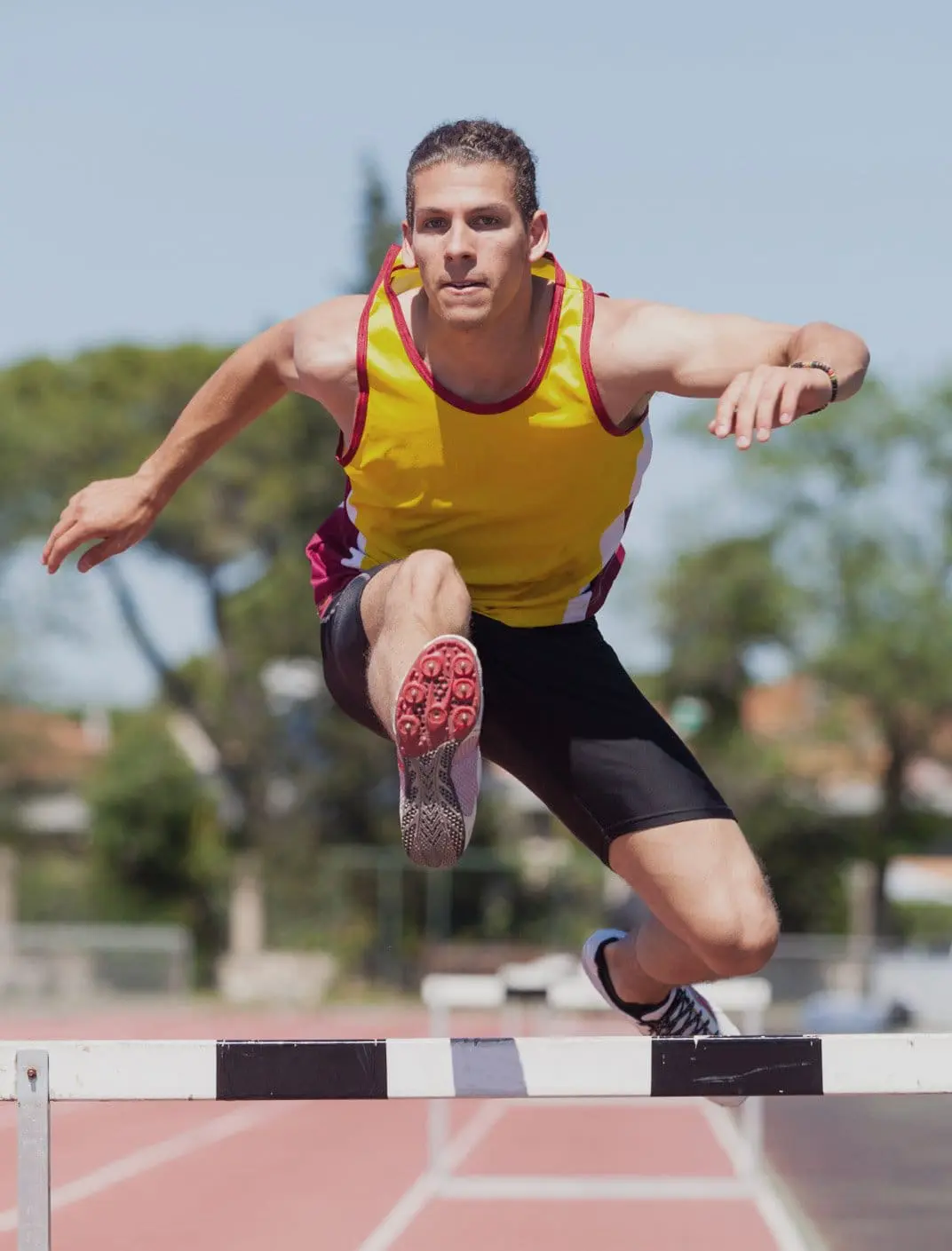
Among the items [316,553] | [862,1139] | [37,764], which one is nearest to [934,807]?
[37,764]

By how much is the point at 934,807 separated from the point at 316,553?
121 feet

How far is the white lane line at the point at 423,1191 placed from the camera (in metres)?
6.39

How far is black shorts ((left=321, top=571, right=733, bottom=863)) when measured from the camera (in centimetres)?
412

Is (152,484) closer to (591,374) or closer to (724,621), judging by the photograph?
(591,374)

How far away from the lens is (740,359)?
3.77 metres

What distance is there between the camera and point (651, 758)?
4.16 meters

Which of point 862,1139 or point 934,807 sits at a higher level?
point 862,1139

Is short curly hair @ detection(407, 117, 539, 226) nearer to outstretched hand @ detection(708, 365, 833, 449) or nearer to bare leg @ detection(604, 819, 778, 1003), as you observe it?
outstretched hand @ detection(708, 365, 833, 449)

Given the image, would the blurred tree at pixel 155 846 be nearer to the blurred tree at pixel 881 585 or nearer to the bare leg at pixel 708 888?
the blurred tree at pixel 881 585

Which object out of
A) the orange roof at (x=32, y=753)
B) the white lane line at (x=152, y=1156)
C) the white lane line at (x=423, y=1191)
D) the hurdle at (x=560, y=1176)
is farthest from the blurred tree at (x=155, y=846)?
the hurdle at (x=560, y=1176)

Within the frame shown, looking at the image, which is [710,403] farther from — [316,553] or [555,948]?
[316,553]

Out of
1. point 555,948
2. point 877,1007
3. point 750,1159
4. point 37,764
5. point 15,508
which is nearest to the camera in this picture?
point 750,1159

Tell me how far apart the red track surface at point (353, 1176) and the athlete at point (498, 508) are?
8.31 feet

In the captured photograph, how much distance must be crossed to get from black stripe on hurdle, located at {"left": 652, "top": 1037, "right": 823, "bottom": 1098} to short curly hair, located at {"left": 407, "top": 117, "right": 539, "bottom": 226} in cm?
176
